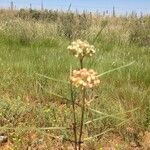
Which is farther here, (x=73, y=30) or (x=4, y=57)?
(x=73, y=30)

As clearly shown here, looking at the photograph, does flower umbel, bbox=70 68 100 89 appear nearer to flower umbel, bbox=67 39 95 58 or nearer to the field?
flower umbel, bbox=67 39 95 58

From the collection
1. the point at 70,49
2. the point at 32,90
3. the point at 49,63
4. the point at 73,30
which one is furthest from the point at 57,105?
the point at 73,30

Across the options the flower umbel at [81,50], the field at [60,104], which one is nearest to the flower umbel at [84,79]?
the flower umbel at [81,50]

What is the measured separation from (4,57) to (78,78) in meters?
6.38

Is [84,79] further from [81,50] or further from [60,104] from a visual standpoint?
[60,104]

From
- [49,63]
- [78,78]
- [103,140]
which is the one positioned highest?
[78,78]

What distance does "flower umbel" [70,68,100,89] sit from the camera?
1470 mm

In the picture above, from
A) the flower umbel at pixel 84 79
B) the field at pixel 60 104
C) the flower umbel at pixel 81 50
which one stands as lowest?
the field at pixel 60 104

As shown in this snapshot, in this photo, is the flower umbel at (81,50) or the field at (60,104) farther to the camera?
the field at (60,104)

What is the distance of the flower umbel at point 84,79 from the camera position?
1470mm

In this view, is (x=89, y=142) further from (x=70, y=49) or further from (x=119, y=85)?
(x=70, y=49)

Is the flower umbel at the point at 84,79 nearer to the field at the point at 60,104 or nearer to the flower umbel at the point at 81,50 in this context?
the flower umbel at the point at 81,50

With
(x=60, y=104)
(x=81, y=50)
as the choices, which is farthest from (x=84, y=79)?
(x=60, y=104)

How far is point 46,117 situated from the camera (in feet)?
15.7
